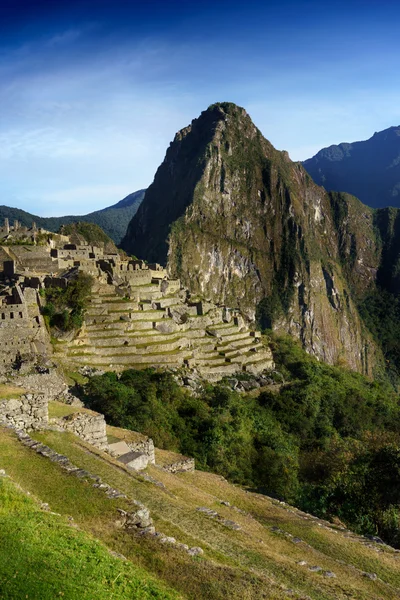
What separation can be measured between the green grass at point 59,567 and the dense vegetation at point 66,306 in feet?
79.8

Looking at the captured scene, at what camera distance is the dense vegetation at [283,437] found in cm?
1700

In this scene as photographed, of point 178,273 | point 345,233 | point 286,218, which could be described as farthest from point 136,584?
point 345,233

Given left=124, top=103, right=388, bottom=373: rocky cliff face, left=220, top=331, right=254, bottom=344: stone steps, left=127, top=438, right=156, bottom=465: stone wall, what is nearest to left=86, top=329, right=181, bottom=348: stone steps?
left=220, top=331, right=254, bottom=344: stone steps

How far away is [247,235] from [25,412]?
507 ft

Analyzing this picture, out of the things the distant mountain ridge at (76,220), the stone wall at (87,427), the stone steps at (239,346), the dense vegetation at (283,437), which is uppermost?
the distant mountain ridge at (76,220)

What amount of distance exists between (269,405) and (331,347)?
130610 millimetres

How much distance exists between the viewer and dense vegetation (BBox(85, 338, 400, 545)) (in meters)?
17.0

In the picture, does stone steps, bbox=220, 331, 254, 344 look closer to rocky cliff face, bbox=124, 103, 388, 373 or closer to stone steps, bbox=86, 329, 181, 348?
stone steps, bbox=86, 329, 181, 348

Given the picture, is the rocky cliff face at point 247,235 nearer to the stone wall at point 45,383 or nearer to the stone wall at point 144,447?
the stone wall at point 45,383

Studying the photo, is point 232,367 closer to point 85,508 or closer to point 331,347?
point 85,508

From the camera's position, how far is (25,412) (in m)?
12.3

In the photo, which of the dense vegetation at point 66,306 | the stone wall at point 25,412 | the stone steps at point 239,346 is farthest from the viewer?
the stone steps at point 239,346

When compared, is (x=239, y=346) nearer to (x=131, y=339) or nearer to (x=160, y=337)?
(x=160, y=337)

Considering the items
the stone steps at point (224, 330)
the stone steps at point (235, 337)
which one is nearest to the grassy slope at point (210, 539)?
the stone steps at point (235, 337)
